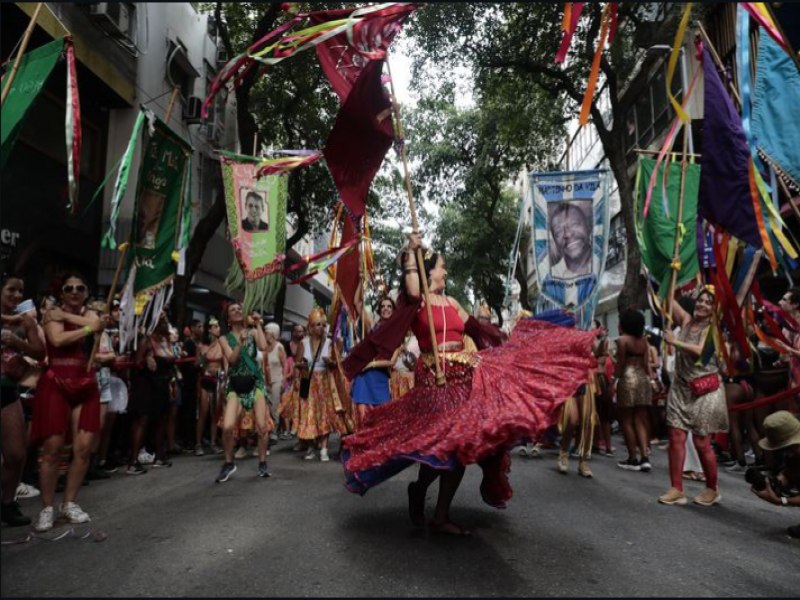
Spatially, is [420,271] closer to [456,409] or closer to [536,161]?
[456,409]

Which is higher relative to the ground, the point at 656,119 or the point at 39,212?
the point at 656,119

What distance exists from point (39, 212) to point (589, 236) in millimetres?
9968

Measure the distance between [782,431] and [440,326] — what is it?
2.42 m

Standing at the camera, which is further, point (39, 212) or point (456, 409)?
point (39, 212)

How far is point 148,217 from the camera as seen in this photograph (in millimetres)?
5746

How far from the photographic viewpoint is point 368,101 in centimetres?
461

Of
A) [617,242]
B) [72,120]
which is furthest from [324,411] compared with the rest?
[617,242]

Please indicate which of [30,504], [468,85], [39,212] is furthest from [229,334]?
[468,85]

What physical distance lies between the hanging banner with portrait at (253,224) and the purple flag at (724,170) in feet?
19.8

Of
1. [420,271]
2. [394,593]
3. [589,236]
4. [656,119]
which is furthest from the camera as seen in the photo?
[656,119]

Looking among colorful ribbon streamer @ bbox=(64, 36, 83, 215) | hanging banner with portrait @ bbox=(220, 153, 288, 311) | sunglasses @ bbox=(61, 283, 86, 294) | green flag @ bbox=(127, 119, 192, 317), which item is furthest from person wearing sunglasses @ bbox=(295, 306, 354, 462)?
colorful ribbon streamer @ bbox=(64, 36, 83, 215)

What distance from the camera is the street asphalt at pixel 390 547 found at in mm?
3404

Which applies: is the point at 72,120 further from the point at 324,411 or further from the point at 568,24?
the point at 324,411

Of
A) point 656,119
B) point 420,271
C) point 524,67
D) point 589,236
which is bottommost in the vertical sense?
point 420,271
